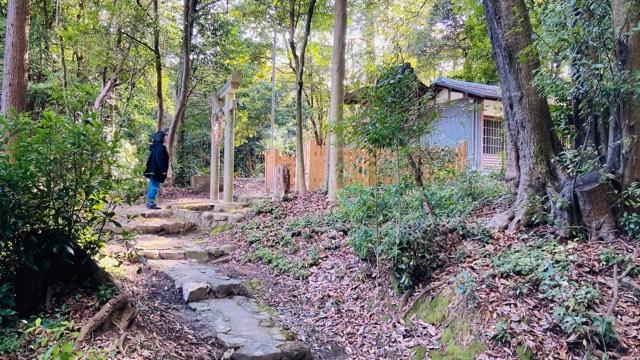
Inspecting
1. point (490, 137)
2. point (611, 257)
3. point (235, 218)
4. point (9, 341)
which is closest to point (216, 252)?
point (235, 218)

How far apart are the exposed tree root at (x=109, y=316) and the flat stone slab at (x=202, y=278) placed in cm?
149

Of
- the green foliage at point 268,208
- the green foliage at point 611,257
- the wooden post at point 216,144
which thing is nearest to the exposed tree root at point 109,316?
the green foliage at point 611,257

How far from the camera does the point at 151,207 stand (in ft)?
28.2

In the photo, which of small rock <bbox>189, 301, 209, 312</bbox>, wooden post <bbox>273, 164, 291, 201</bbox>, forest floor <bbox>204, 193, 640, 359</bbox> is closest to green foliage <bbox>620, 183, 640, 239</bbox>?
forest floor <bbox>204, 193, 640, 359</bbox>

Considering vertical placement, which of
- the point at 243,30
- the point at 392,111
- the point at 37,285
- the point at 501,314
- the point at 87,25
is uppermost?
the point at 243,30

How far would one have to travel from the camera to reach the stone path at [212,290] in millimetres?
3311

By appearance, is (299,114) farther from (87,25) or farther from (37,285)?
(37,285)

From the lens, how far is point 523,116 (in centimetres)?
413

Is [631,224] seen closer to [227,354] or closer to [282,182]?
[227,354]

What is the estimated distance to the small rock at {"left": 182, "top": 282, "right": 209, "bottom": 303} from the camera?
419cm

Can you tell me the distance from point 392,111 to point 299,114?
18.1 ft

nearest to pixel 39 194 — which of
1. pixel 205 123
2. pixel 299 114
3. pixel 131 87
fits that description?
pixel 299 114

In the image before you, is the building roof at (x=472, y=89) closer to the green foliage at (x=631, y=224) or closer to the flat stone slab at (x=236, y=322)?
the green foliage at (x=631, y=224)

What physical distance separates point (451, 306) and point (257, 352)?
1.65m
